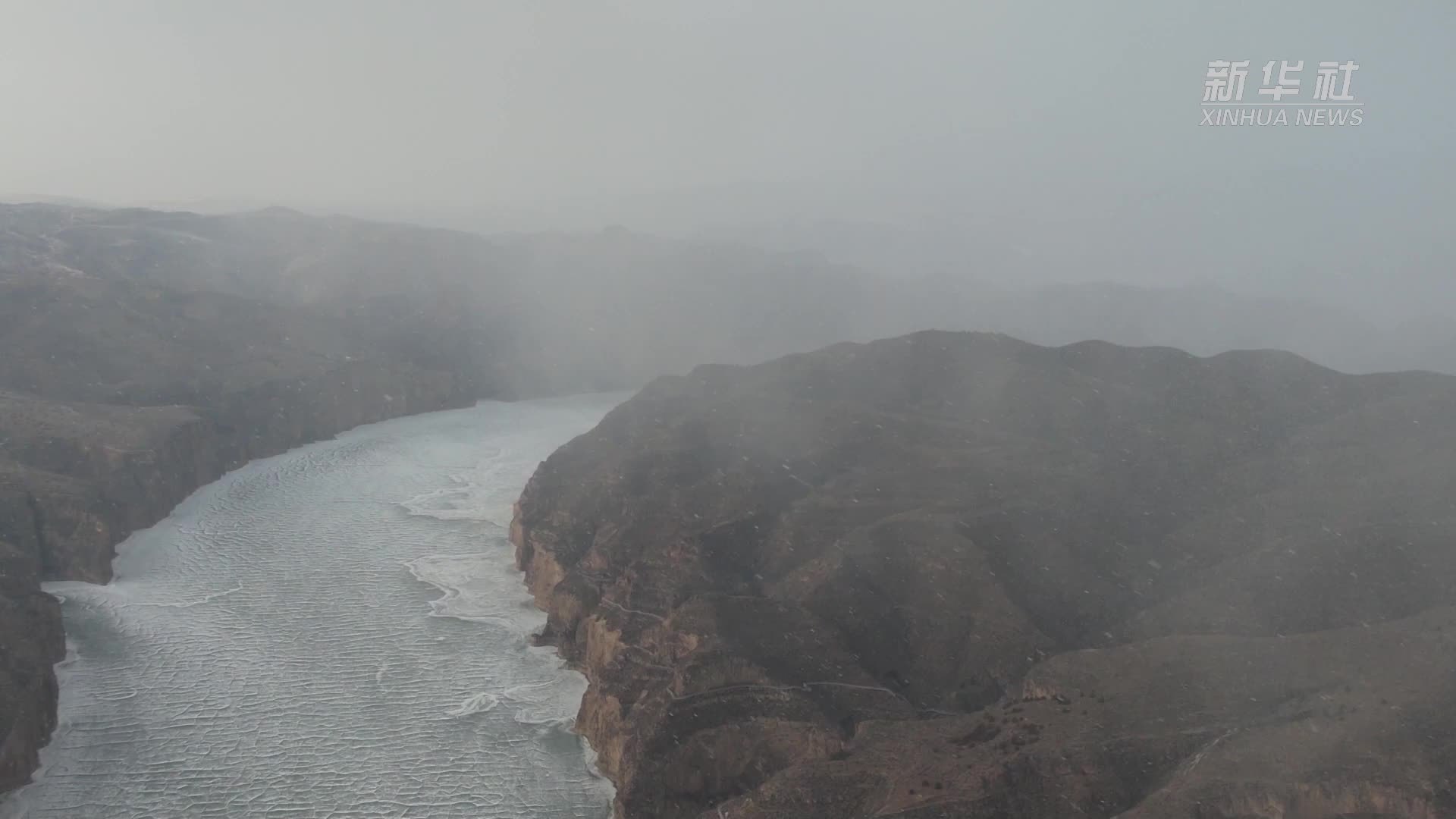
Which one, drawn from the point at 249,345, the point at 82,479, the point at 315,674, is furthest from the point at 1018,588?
the point at 249,345

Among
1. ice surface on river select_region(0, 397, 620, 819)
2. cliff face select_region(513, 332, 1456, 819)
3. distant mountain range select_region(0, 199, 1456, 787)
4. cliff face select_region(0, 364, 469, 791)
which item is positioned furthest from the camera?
distant mountain range select_region(0, 199, 1456, 787)

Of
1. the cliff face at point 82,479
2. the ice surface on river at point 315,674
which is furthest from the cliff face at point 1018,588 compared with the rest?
the cliff face at point 82,479

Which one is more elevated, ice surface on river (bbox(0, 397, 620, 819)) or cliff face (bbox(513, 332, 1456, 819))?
cliff face (bbox(513, 332, 1456, 819))

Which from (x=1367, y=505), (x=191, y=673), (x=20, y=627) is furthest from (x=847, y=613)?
(x=20, y=627)

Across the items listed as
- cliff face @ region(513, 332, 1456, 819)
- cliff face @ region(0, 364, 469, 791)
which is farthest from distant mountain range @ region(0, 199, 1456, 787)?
cliff face @ region(513, 332, 1456, 819)

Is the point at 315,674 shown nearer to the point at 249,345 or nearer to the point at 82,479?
the point at 82,479

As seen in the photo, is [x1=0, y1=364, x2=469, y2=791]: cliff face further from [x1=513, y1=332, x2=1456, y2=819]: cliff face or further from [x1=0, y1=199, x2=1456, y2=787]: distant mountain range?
[x1=513, y1=332, x2=1456, y2=819]: cliff face

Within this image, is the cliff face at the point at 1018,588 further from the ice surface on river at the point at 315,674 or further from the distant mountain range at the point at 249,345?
the distant mountain range at the point at 249,345

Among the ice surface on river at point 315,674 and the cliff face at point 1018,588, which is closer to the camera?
the cliff face at point 1018,588
